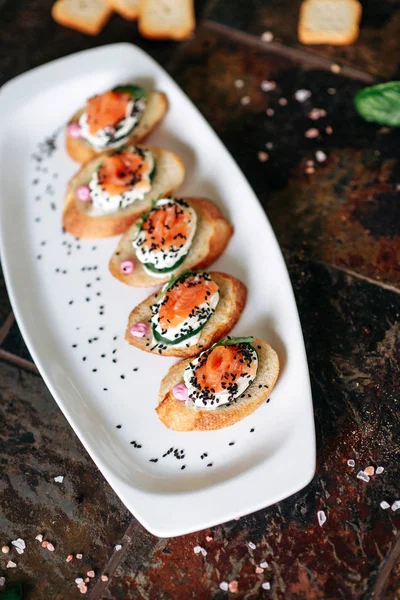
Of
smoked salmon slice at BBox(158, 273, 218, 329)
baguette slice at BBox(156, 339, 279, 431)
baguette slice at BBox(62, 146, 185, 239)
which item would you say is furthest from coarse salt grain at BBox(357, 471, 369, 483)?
baguette slice at BBox(62, 146, 185, 239)

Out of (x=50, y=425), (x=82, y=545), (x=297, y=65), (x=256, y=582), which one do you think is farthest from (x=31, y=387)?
(x=297, y=65)

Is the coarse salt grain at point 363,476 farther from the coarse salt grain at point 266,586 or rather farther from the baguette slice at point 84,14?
the baguette slice at point 84,14

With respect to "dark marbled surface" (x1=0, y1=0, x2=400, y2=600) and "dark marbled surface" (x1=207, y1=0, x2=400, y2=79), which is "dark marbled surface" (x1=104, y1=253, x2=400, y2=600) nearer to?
"dark marbled surface" (x1=0, y1=0, x2=400, y2=600)

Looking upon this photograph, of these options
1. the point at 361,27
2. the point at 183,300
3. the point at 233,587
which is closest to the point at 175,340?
the point at 183,300

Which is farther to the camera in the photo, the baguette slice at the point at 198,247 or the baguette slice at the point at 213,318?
the baguette slice at the point at 198,247

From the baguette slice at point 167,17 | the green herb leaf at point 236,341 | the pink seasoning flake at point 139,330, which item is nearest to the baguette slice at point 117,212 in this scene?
the pink seasoning flake at point 139,330
